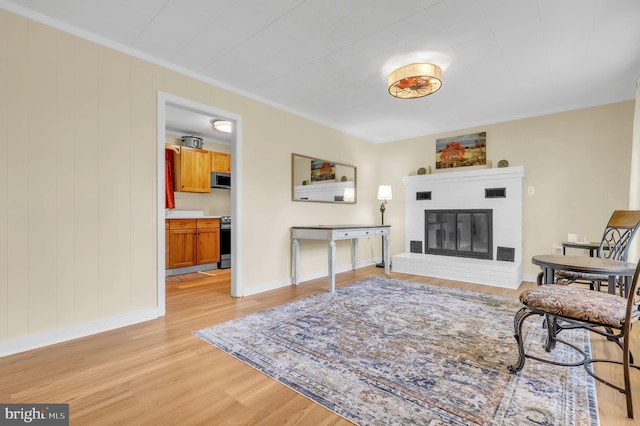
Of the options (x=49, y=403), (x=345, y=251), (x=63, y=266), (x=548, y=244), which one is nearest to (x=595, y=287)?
(x=548, y=244)

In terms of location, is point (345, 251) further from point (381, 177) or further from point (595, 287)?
point (595, 287)

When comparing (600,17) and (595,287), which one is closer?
(600,17)

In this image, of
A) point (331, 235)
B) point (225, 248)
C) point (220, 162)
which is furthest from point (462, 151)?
point (225, 248)

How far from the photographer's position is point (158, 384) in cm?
171

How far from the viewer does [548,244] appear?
4.29 metres

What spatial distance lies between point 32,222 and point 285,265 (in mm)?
2621

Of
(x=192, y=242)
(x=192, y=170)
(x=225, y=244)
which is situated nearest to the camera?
(x=192, y=242)

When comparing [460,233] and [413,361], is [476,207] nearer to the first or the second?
[460,233]

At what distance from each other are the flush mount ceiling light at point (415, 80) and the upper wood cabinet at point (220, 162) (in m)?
3.75

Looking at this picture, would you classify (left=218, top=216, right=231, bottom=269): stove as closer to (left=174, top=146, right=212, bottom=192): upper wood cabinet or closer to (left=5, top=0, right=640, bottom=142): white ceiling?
(left=174, top=146, right=212, bottom=192): upper wood cabinet

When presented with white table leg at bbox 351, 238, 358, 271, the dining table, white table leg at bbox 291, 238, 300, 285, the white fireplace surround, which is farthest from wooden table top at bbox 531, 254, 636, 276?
white table leg at bbox 351, 238, 358, 271

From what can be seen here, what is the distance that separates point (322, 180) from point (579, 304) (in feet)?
11.6

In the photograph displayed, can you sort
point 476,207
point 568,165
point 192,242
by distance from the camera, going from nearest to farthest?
point 568,165, point 476,207, point 192,242

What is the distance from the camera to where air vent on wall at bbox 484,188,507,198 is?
4.57 m
